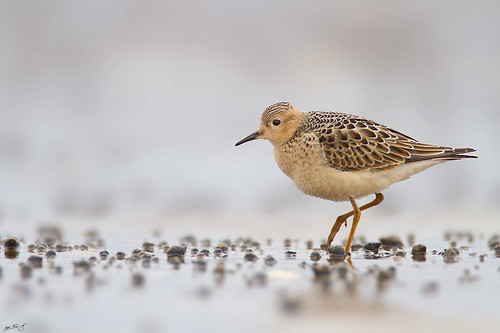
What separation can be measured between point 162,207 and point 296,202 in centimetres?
199

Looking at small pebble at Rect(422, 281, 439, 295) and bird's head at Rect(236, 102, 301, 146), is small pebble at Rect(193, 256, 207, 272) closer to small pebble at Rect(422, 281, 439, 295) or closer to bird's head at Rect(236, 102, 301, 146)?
small pebble at Rect(422, 281, 439, 295)

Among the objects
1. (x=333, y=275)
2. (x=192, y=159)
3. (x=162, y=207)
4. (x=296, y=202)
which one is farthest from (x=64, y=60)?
(x=333, y=275)

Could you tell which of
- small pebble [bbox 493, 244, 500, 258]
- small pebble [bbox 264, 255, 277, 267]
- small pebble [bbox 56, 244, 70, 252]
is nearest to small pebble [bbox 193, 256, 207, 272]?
small pebble [bbox 264, 255, 277, 267]

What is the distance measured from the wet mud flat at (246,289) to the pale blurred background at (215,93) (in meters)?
3.18

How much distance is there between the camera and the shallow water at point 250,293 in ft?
14.1

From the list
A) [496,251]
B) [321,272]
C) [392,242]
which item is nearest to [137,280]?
[321,272]

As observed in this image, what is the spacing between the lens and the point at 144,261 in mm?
6234

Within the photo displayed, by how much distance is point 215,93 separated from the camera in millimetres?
12891

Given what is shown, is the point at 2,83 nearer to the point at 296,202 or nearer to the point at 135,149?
the point at 135,149

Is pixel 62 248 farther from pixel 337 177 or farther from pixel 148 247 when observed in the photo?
pixel 337 177

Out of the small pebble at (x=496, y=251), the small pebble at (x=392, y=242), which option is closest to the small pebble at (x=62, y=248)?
the small pebble at (x=392, y=242)

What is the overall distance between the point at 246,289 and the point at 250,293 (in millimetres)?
129

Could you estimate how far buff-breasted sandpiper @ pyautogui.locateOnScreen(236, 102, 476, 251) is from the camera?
7477 millimetres

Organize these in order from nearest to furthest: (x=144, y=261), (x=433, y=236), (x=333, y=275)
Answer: (x=333, y=275) < (x=144, y=261) < (x=433, y=236)
